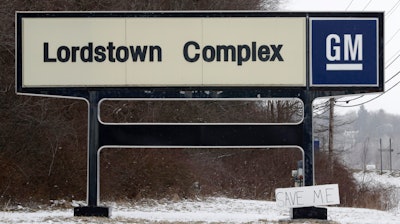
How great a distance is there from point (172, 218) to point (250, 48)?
406cm

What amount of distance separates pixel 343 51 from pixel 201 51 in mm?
2979

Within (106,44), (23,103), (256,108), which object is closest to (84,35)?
(106,44)

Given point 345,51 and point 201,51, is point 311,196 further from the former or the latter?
point 201,51

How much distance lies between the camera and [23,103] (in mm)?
21953

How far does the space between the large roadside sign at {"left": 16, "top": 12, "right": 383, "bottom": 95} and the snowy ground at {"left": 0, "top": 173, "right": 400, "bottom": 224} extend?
110 inches

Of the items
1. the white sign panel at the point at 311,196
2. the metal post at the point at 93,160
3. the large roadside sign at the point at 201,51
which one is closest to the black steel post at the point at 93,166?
the metal post at the point at 93,160

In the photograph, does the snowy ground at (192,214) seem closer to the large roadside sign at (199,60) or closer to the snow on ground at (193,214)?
the snow on ground at (193,214)

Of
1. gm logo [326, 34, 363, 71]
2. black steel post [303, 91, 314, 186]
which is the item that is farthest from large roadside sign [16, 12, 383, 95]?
black steel post [303, 91, 314, 186]

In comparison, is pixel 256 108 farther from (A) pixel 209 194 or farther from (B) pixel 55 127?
(B) pixel 55 127

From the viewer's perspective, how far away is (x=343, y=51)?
54.5ft

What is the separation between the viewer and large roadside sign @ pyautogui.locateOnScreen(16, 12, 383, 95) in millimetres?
16625

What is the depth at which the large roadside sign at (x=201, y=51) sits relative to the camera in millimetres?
16625

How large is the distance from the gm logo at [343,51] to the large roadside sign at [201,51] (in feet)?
0.07

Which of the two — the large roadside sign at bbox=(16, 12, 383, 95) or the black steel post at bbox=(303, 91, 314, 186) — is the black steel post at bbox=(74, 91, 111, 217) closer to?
the large roadside sign at bbox=(16, 12, 383, 95)
